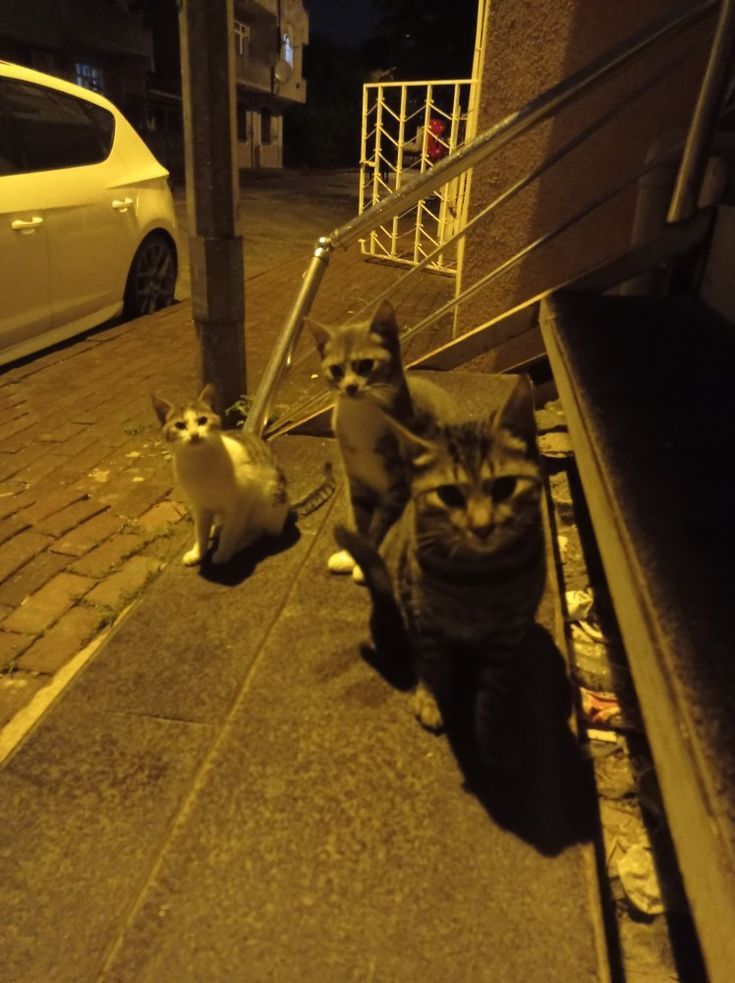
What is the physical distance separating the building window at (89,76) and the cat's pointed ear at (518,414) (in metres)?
28.0

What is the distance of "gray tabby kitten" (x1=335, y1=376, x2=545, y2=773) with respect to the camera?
1.65 m

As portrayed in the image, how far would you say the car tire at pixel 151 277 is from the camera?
22.0 feet

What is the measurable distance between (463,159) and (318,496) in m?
1.78

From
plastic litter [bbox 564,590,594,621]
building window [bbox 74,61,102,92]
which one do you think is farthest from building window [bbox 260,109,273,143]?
plastic litter [bbox 564,590,594,621]

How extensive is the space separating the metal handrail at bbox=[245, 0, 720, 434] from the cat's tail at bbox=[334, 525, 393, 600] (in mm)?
1483

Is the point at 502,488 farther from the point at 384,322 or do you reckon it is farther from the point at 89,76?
the point at 89,76

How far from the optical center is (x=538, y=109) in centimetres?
308

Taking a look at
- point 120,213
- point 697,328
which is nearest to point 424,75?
point 120,213

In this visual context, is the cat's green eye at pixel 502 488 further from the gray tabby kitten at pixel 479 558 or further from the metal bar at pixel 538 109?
the metal bar at pixel 538 109

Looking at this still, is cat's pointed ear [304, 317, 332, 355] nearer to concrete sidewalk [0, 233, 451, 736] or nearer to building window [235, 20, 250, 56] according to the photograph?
concrete sidewalk [0, 233, 451, 736]

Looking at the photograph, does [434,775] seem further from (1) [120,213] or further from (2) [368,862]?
(1) [120,213]

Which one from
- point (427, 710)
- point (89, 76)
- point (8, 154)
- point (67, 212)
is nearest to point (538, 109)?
point (427, 710)

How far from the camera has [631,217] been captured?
14.3ft

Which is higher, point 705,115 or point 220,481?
point 705,115
